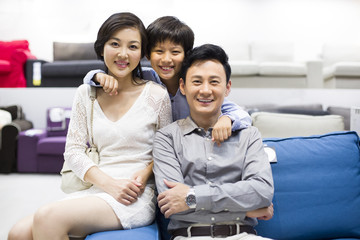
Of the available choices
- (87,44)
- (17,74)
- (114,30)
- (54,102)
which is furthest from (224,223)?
(17,74)

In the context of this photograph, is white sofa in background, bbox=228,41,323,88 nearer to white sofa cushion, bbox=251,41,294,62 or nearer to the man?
white sofa cushion, bbox=251,41,294,62

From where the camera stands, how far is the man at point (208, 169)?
1.11 m

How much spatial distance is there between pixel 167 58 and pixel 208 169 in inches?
22.4

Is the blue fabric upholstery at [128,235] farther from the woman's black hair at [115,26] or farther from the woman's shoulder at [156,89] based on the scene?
the woman's black hair at [115,26]

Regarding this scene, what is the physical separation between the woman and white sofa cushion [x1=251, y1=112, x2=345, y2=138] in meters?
0.91

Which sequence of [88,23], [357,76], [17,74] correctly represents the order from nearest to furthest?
[357,76] → [17,74] → [88,23]

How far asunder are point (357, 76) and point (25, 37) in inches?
225

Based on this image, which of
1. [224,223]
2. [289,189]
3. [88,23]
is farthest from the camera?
[88,23]

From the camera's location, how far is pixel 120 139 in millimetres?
1286

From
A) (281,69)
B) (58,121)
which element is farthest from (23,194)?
(281,69)

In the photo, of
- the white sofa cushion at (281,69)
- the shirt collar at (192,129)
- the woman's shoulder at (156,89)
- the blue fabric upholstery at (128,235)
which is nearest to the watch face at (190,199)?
the blue fabric upholstery at (128,235)

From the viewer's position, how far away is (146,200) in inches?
48.8

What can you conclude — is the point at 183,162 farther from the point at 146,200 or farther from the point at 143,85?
the point at 143,85

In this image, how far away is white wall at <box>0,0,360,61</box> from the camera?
5.88m
